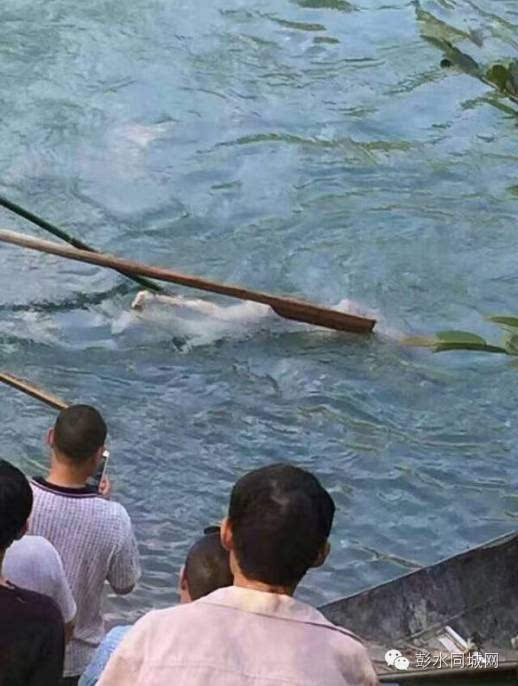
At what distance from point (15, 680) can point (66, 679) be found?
0.85 metres

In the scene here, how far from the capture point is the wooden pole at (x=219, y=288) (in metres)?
6.19

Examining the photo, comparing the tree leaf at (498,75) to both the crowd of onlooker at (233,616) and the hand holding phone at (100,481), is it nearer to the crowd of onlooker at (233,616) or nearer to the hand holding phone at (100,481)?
the crowd of onlooker at (233,616)

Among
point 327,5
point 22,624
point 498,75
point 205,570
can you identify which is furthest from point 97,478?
point 327,5

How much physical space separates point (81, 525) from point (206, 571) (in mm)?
644

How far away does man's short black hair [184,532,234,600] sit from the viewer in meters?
3.10

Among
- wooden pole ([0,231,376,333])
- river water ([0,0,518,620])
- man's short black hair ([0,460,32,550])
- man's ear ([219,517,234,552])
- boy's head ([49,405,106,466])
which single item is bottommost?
river water ([0,0,518,620])

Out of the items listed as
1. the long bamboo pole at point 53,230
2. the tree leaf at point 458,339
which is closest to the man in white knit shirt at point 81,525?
the tree leaf at point 458,339

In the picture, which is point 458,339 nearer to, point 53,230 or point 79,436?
point 79,436

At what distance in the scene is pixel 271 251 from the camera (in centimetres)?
897

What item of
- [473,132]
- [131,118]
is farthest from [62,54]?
[473,132]

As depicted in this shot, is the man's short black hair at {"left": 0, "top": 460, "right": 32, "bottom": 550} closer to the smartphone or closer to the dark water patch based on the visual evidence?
the smartphone

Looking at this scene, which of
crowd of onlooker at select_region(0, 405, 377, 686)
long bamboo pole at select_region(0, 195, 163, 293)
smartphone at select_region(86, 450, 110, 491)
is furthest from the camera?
long bamboo pole at select_region(0, 195, 163, 293)

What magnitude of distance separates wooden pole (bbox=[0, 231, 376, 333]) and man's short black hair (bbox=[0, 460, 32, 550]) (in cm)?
321

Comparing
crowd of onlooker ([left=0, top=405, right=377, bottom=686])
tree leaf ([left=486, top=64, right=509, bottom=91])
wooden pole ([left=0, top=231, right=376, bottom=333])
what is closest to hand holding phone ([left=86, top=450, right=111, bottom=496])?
crowd of onlooker ([left=0, top=405, right=377, bottom=686])
